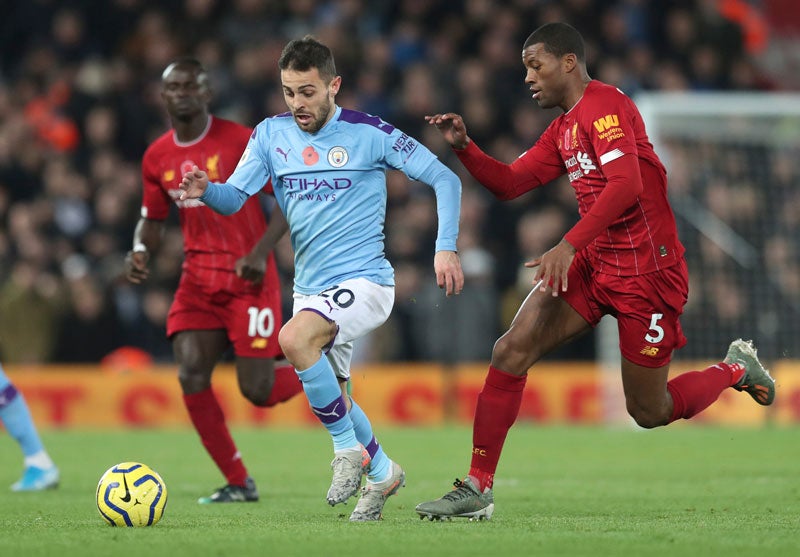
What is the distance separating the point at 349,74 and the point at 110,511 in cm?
1218

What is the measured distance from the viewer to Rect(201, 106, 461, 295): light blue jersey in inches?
281

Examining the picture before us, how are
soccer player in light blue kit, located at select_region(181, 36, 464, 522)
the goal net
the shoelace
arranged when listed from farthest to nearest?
the goal net, the shoelace, soccer player in light blue kit, located at select_region(181, 36, 464, 522)

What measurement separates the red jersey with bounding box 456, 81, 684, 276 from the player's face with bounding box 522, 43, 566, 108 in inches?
5.1

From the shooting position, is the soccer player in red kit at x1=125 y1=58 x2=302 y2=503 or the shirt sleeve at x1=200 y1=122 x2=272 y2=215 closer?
the shirt sleeve at x1=200 y1=122 x2=272 y2=215

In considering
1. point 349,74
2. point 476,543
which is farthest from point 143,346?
point 476,543

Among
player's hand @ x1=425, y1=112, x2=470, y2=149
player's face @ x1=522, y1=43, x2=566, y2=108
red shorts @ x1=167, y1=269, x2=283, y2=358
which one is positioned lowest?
red shorts @ x1=167, y1=269, x2=283, y2=358

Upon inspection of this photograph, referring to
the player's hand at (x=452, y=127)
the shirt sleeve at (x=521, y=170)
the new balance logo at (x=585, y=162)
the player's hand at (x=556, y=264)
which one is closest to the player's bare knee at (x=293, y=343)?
the player's hand at (x=556, y=264)

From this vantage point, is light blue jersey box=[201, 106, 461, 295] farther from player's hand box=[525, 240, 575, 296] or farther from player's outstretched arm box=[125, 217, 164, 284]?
player's outstretched arm box=[125, 217, 164, 284]

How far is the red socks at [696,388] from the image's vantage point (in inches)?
296

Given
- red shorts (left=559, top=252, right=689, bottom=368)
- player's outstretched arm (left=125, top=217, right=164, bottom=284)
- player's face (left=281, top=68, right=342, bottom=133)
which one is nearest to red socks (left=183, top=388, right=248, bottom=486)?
player's outstretched arm (left=125, top=217, right=164, bottom=284)

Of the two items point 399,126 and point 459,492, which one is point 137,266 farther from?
point 399,126

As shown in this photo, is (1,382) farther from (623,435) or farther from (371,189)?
(623,435)

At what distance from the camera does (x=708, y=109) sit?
49.8 feet

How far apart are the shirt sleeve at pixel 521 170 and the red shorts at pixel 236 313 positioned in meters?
1.96
